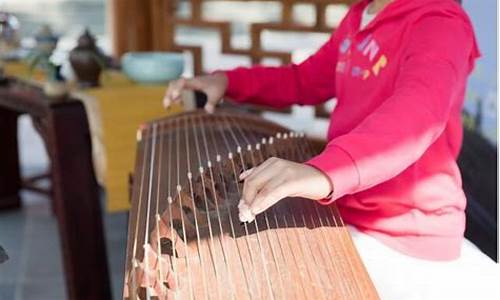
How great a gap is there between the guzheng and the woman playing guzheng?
71 mm

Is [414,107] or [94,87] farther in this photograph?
[94,87]

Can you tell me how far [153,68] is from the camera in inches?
114

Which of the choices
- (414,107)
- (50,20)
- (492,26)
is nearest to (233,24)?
(492,26)

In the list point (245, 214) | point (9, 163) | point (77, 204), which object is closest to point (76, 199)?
point (77, 204)

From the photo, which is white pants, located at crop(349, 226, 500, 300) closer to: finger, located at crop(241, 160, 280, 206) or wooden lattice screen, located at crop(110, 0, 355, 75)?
finger, located at crop(241, 160, 280, 206)

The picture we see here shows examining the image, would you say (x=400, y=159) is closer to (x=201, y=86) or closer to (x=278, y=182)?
(x=278, y=182)

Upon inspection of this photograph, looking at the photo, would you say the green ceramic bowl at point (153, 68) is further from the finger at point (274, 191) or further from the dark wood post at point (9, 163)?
the finger at point (274, 191)

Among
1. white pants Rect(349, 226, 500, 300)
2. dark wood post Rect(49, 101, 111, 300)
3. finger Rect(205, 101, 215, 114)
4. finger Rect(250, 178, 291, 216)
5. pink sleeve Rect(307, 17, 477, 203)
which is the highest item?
pink sleeve Rect(307, 17, 477, 203)

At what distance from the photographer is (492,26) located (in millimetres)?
2016

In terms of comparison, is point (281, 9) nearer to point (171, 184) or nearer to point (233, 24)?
point (233, 24)

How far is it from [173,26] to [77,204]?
5.30 feet

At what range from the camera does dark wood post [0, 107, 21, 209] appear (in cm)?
363

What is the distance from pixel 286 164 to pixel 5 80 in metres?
2.20

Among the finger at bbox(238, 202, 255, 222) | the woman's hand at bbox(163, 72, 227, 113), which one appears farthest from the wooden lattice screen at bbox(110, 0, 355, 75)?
the finger at bbox(238, 202, 255, 222)
